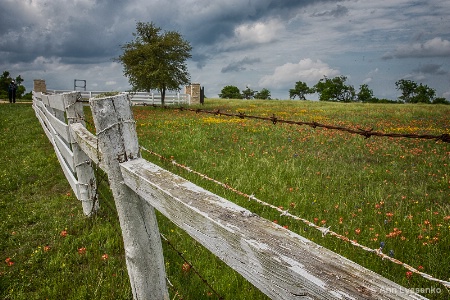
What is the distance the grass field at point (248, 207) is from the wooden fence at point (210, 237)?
99 centimetres


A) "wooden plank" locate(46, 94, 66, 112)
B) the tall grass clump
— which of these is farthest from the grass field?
"wooden plank" locate(46, 94, 66, 112)

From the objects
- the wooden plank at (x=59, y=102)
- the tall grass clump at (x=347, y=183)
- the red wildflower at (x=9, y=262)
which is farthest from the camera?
the wooden plank at (x=59, y=102)

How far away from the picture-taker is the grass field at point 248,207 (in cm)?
328

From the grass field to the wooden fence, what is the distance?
0.99 metres

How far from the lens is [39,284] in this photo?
333cm

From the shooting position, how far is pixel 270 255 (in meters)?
1.07

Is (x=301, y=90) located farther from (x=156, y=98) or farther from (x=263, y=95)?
(x=156, y=98)

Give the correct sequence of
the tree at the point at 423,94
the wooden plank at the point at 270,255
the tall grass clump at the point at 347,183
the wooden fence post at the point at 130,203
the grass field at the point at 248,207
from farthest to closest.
→ the tree at the point at 423,94 < the tall grass clump at the point at 347,183 < the grass field at the point at 248,207 < the wooden fence post at the point at 130,203 < the wooden plank at the point at 270,255

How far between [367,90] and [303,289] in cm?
11041

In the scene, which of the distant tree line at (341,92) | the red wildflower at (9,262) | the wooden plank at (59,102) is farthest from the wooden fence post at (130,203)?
the distant tree line at (341,92)

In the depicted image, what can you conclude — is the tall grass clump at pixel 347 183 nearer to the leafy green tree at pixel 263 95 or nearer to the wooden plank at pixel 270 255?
the wooden plank at pixel 270 255

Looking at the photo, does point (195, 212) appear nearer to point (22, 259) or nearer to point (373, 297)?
point (373, 297)

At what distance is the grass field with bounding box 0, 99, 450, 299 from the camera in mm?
3279

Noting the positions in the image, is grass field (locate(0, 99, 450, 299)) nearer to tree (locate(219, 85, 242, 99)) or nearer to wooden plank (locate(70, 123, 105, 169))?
wooden plank (locate(70, 123, 105, 169))
